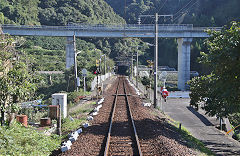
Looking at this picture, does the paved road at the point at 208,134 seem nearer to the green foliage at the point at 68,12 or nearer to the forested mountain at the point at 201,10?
the forested mountain at the point at 201,10

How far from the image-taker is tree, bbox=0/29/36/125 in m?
9.06

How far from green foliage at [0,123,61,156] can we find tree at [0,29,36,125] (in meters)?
0.80

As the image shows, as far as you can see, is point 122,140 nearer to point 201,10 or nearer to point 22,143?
point 22,143

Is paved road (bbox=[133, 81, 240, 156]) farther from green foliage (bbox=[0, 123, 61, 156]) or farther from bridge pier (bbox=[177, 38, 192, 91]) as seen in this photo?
bridge pier (bbox=[177, 38, 192, 91])

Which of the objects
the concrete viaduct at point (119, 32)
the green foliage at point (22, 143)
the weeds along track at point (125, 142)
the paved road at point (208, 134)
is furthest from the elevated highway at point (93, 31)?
the green foliage at point (22, 143)

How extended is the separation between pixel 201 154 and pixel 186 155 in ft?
3.14

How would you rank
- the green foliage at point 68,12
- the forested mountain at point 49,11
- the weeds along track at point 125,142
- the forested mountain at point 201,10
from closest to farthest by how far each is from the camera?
the weeds along track at point 125,142 → the forested mountain at point 201,10 → the forested mountain at point 49,11 → the green foliage at point 68,12

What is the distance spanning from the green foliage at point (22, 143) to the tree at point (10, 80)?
0.80 metres

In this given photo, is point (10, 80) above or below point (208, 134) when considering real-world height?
above

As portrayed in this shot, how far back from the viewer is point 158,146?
943 centimetres

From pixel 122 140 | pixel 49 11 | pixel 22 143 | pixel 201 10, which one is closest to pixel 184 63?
pixel 122 140

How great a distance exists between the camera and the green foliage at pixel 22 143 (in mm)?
7635

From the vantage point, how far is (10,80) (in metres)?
9.33

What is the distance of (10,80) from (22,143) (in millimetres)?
2191
